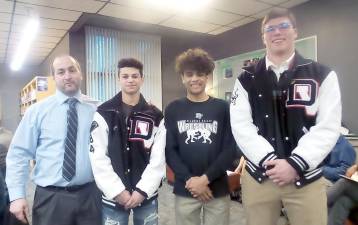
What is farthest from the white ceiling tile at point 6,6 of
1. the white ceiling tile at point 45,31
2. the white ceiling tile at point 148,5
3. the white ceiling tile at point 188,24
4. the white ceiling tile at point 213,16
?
the white ceiling tile at point 213,16

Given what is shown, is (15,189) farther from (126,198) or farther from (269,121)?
(269,121)

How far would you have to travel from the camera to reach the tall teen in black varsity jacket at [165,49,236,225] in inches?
68.1

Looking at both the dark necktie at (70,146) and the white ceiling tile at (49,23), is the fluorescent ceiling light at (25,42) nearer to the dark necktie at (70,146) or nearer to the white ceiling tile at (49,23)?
the white ceiling tile at (49,23)

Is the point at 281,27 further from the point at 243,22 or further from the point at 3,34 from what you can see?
the point at 3,34

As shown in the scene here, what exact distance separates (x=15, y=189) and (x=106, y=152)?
561mm

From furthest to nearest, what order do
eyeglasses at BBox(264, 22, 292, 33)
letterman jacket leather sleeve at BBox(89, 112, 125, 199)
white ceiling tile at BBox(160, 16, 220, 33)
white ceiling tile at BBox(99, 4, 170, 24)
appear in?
white ceiling tile at BBox(160, 16, 220, 33) → white ceiling tile at BBox(99, 4, 170, 24) → letterman jacket leather sleeve at BBox(89, 112, 125, 199) → eyeglasses at BBox(264, 22, 292, 33)

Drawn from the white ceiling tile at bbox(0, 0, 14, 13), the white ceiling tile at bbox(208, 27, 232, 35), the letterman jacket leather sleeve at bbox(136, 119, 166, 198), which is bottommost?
the letterman jacket leather sleeve at bbox(136, 119, 166, 198)

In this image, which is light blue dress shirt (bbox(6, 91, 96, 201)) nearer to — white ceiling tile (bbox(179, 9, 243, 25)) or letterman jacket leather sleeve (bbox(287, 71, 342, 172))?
letterman jacket leather sleeve (bbox(287, 71, 342, 172))

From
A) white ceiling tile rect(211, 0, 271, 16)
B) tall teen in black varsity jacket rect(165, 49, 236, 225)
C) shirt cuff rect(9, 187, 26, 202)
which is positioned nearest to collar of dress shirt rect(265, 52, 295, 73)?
tall teen in black varsity jacket rect(165, 49, 236, 225)

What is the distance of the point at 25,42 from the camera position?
593cm

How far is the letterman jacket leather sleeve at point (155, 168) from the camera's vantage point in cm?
166

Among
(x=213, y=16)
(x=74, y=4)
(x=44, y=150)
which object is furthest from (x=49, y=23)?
(x=44, y=150)

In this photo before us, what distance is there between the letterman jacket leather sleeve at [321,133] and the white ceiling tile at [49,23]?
4.28 meters

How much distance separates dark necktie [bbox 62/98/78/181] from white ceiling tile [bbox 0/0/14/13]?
283 centimetres
